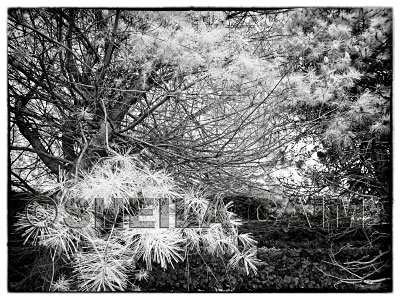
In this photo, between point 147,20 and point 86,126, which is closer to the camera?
point 147,20

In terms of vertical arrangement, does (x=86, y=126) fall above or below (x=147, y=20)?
below

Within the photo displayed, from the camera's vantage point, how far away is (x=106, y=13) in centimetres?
186

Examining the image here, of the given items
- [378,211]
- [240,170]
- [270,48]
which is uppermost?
[270,48]

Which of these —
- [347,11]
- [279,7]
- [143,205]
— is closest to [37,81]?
[143,205]

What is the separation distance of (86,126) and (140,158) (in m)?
0.27

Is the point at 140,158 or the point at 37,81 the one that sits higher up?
the point at 37,81

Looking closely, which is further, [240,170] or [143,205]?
[240,170]

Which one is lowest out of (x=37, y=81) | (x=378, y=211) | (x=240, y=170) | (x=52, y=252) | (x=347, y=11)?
(x=52, y=252)

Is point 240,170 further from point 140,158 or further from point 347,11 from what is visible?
point 347,11

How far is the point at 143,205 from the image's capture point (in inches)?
71.1

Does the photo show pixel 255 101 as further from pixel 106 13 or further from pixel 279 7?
pixel 106 13

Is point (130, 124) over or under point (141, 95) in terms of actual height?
under

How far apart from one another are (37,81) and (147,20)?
525 millimetres

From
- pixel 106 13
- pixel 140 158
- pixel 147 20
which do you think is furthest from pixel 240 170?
pixel 106 13
